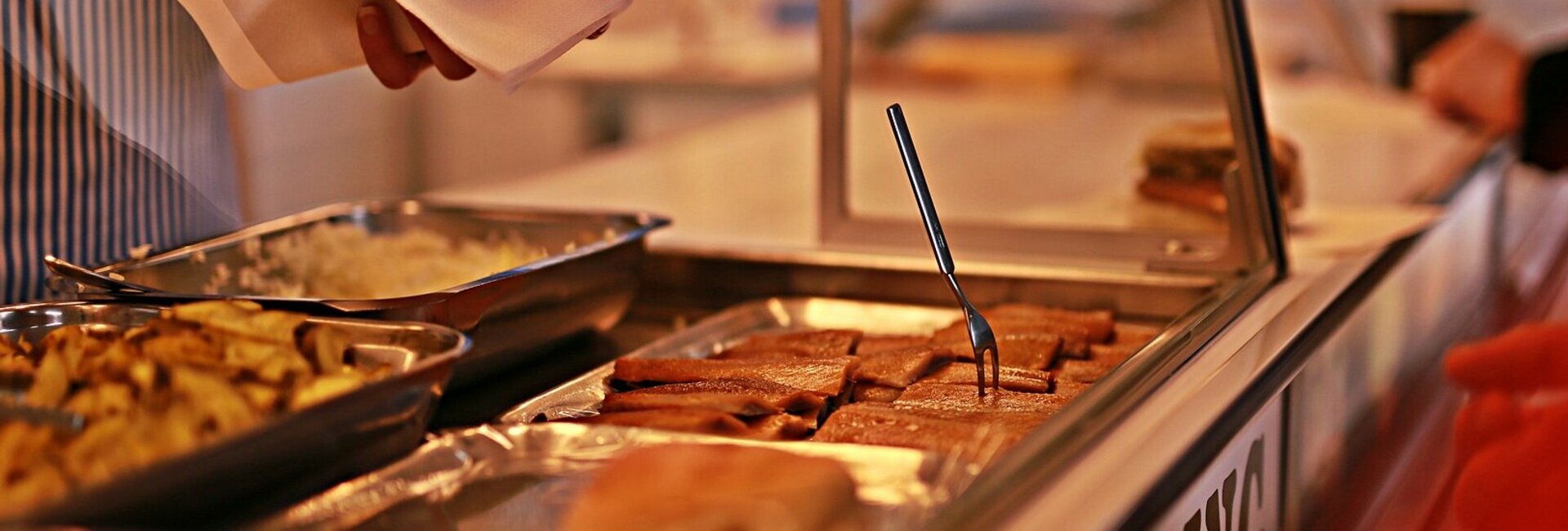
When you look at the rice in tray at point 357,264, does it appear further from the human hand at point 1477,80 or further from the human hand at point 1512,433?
the human hand at point 1477,80

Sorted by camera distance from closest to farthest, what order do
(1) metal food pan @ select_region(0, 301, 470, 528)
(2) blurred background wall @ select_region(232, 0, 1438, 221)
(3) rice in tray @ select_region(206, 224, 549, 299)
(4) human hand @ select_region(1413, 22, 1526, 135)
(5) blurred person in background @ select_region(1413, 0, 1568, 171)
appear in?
1. (1) metal food pan @ select_region(0, 301, 470, 528)
2. (3) rice in tray @ select_region(206, 224, 549, 299)
3. (5) blurred person in background @ select_region(1413, 0, 1568, 171)
4. (4) human hand @ select_region(1413, 22, 1526, 135)
5. (2) blurred background wall @ select_region(232, 0, 1438, 221)

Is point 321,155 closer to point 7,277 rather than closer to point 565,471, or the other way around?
point 7,277

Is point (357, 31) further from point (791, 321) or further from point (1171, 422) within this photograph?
point (1171, 422)

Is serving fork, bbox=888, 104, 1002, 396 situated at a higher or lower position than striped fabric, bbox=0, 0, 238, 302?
lower

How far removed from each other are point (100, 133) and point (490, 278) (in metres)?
0.55

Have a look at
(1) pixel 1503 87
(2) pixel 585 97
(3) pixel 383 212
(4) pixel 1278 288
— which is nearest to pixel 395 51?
(3) pixel 383 212

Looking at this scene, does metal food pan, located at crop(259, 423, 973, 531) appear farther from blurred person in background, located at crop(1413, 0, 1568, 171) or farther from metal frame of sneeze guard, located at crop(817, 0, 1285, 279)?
blurred person in background, located at crop(1413, 0, 1568, 171)

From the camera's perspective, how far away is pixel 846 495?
58 cm

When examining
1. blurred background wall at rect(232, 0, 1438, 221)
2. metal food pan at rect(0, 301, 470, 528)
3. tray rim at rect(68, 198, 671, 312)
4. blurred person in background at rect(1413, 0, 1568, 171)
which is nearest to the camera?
metal food pan at rect(0, 301, 470, 528)

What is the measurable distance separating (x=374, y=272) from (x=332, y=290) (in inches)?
1.6

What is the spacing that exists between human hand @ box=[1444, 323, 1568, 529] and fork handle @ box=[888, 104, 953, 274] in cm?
35

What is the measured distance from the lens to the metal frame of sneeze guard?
114 centimetres

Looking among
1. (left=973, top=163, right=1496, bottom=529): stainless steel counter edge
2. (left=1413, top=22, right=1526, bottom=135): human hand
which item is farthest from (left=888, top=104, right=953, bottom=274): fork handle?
(left=1413, top=22, right=1526, bottom=135): human hand

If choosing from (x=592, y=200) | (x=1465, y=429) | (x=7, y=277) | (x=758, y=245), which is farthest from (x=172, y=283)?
(x=592, y=200)
